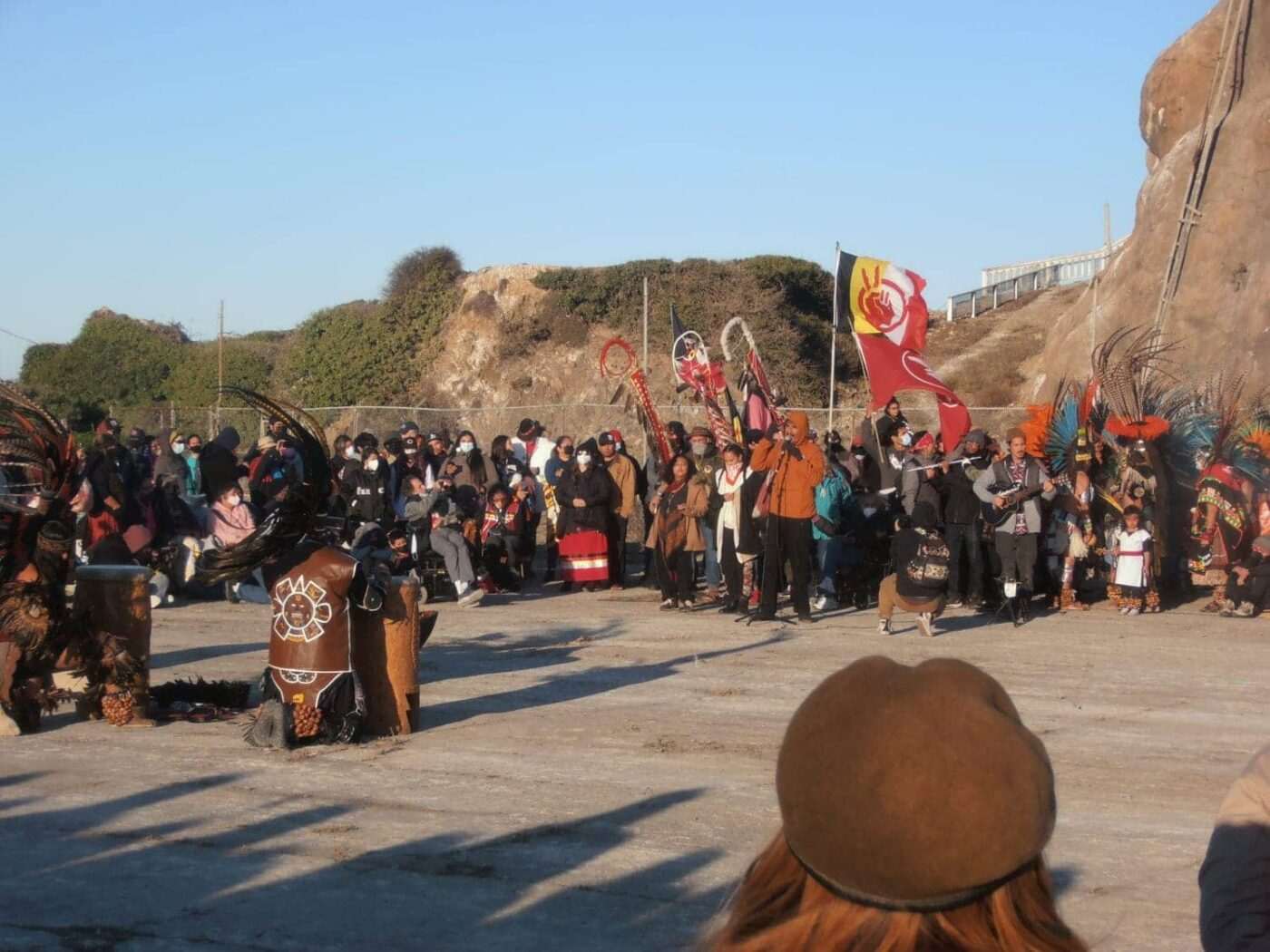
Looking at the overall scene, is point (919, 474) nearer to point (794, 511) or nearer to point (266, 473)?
point (794, 511)

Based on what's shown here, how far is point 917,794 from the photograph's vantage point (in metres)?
1.82

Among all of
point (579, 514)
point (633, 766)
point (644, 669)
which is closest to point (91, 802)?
point (633, 766)

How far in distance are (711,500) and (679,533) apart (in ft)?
1.90

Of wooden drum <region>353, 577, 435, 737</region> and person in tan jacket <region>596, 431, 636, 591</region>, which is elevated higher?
person in tan jacket <region>596, 431, 636, 591</region>

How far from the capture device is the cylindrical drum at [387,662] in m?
10.2

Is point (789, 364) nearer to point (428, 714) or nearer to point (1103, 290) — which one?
point (1103, 290)

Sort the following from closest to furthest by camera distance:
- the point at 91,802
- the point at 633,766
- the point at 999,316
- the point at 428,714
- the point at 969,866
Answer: the point at 969,866, the point at 91,802, the point at 633,766, the point at 428,714, the point at 999,316

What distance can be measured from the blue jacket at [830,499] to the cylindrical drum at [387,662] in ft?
26.7

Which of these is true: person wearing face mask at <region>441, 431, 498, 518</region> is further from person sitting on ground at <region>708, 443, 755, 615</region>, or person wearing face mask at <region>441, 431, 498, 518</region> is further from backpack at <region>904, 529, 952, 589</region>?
backpack at <region>904, 529, 952, 589</region>

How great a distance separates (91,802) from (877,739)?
24.1 feet

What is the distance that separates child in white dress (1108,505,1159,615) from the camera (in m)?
17.3

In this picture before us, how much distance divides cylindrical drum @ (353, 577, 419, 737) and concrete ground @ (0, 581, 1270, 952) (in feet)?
0.72

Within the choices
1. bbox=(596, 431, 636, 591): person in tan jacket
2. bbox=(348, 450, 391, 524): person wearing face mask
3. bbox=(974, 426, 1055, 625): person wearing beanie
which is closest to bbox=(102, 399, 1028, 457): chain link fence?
bbox=(596, 431, 636, 591): person in tan jacket

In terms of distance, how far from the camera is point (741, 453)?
17.6 metres
